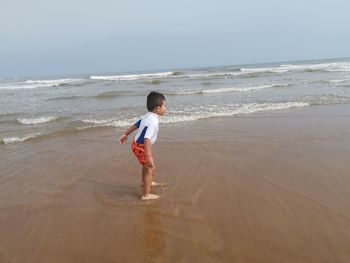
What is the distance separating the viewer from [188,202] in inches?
164

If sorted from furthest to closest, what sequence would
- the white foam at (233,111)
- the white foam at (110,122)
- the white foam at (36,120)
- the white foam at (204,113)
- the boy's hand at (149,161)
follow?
the white foam at (36,120), the white foam at (233,111), the white foam at (204,113), the white foam at (110,122), the boy's hand at (149,161)

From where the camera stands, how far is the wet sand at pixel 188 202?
3.14m

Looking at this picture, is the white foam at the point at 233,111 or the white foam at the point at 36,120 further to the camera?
the white foam at the point at 36,120

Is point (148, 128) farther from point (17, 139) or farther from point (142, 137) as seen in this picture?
point (17, 139)

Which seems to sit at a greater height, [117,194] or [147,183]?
[147,183]

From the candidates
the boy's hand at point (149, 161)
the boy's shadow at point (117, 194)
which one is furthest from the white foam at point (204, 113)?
the boy's hand at point (149, 161)

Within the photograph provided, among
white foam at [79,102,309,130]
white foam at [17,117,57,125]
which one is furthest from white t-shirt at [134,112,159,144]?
white foam at [17,117,57,125]

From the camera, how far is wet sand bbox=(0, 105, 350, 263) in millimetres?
3143

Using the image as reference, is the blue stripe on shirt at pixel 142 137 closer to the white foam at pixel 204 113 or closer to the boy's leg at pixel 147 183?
the boy's leg at pixel 147 183

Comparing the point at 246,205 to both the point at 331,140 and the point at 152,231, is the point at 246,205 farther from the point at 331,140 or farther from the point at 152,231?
the point at 331,140

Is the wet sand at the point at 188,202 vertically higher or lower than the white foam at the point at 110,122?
lower

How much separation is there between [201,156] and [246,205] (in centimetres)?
224

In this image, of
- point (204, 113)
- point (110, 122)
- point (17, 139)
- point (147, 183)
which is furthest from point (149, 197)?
point (204, 113)

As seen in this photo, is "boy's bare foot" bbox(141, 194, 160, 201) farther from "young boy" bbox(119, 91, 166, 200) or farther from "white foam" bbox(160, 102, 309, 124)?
"white foam" bbox(160, 102, 309, 124)
